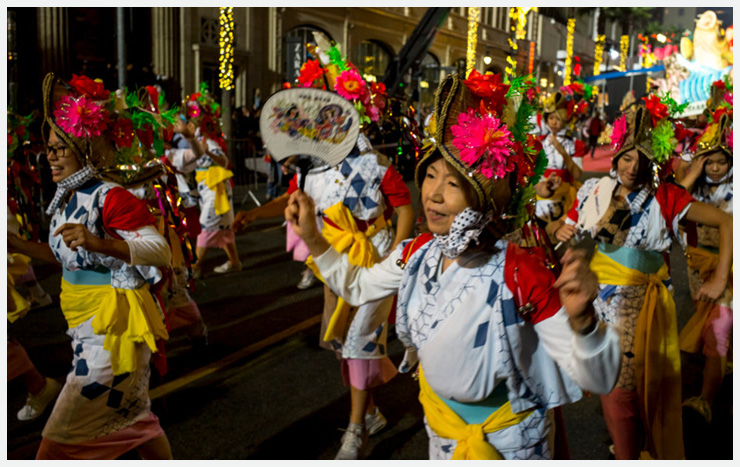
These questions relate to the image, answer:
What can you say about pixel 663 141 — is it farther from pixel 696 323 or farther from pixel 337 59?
pixel 337 59

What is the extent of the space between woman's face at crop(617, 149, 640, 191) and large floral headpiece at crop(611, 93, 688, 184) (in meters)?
0.03

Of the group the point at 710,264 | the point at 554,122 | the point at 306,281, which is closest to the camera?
the point at 710,264

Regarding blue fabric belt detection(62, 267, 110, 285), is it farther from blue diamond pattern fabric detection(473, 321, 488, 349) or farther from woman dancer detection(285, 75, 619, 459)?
blue diamond pattern fabric detection(473, 321, 488, 349)

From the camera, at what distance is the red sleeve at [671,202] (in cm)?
353

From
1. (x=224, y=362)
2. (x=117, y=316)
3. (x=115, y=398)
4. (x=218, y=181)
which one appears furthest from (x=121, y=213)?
(x=218, y=181)

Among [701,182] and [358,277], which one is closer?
[358,277]

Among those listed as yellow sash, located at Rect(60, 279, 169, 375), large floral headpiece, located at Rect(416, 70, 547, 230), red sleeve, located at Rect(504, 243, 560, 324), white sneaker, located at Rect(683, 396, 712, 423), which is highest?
large floral headpiece, located at Rect(416, 70, 547, 230)

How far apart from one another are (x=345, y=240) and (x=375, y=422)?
42.7 inches

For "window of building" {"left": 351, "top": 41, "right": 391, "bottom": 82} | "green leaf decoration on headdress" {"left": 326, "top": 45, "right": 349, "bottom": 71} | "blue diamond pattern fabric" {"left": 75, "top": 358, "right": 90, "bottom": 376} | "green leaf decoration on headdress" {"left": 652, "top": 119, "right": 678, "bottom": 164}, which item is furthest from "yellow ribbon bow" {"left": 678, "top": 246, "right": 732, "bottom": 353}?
"window of building" {"left": 351, "top": 41, "right": 391, "bottom": 82}

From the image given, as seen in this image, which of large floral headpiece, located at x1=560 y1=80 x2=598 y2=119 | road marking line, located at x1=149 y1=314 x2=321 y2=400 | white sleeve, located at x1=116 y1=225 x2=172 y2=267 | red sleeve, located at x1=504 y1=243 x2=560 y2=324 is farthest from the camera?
→ large floral headpiece, located at x1=560 y1=80 x2=598 y2=119

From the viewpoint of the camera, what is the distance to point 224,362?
4973mm

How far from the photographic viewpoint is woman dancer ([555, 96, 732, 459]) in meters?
3.45

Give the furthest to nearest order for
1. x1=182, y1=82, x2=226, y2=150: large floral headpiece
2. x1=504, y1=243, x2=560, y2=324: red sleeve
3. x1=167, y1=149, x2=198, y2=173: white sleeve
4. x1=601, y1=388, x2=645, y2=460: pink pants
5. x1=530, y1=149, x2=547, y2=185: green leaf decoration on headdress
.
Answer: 1. x1=182, y1=82, x2=226, y2=150: large floral headpiece
2. x1=167, y1=149, x2=198, y2=173: white sleeve
3. x1=601, y1=388, x2=645, y2=460: pink pants
4. x1=530, y1=149, x2=547, y2=185: green leaf decoration on headdress
5. x1=504, y1=243, x2=560, y2=324: red sleeve

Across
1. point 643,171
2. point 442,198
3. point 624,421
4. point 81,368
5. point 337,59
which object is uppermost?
point 337,59
